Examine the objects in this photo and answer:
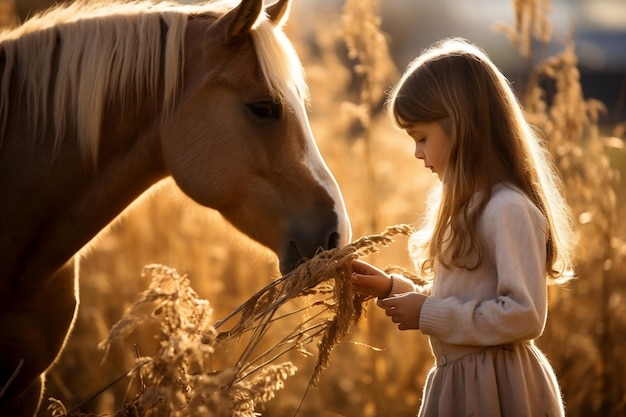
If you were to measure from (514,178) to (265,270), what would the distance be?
2939 millimetres

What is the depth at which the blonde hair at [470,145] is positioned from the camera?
2123 mm

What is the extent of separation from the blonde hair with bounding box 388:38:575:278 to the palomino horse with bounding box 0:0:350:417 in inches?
16.5

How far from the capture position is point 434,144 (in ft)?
7.25

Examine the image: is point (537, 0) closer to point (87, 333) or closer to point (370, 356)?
point (370, 356)

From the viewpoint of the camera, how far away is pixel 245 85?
2.48 metres

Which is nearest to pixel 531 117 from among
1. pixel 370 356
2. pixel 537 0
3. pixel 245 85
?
pixel 537 0

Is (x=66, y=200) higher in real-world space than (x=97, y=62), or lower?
lower

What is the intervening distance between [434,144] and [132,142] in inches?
43.8

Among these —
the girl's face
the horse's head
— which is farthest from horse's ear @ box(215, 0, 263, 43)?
the girl's face

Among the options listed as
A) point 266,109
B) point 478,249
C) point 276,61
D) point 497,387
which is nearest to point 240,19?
point 276,61

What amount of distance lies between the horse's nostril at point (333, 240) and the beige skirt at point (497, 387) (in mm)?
576

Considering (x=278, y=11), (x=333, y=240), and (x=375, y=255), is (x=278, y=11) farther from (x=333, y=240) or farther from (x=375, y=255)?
(x=375, y=255)

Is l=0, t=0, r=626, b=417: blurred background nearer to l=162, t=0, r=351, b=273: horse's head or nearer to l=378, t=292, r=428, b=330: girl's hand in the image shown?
l=162, t=0, r=351, b=273: horse's head

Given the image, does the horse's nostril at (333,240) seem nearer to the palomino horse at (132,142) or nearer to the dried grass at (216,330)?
the palomino horse at (132,142)
